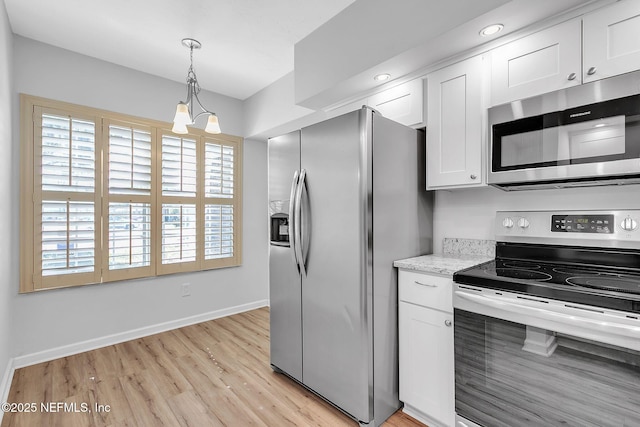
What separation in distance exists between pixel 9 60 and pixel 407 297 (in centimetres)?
341

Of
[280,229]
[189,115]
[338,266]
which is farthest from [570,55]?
[189,115]

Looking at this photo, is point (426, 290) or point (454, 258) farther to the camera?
point (454, 258)

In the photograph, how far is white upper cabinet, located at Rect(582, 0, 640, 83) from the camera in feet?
4.36

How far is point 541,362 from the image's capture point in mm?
1322

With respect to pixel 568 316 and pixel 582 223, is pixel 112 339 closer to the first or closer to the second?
pixel 568 316

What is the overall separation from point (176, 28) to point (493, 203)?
2749mm

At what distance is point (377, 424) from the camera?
1798mm

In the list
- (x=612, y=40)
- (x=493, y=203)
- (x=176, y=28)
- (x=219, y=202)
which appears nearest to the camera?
(x=612, y=40)

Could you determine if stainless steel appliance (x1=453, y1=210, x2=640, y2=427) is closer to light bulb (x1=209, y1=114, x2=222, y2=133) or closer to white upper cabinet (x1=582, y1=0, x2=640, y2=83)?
white upper cabinet (x1=582, y1=0, x2=640, y2=83)

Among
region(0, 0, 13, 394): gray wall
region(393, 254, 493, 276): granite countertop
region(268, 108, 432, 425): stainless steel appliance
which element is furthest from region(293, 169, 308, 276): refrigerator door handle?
region(0, 0, 13, 394): gray wall

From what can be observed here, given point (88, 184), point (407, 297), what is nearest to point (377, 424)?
point (407, 297)

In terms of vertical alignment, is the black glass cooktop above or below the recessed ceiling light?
below

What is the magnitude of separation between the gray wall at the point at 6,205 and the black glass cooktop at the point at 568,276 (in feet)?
9.68

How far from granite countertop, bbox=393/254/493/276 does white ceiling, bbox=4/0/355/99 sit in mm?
1836
